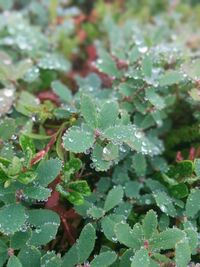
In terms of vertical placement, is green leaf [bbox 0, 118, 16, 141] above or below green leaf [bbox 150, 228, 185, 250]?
above

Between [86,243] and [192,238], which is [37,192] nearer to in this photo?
[86,243]

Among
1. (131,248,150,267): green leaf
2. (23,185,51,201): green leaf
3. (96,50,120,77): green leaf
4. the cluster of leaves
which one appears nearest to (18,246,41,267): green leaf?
the cluster of leaves

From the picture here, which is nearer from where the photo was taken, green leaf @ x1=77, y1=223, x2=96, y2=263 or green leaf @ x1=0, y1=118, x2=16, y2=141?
green leaf @ x1=77, y1=223, x2=96, y2=263

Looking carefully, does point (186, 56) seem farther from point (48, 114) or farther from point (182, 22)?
point (182, 22)

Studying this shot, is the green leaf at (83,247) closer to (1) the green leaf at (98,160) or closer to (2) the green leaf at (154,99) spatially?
(1) the green leaf at (98,160)

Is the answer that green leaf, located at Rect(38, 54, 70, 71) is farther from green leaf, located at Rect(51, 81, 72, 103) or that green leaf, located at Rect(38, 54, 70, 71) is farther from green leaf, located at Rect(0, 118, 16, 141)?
green leaf, located at Rect(0, 118, 16, 141)

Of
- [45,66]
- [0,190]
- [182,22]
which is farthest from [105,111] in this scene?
[182,22]

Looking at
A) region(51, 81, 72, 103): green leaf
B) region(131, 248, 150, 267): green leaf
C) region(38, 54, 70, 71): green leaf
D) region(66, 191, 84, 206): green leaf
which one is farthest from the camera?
region(38, 54, 70, 71): green leaf

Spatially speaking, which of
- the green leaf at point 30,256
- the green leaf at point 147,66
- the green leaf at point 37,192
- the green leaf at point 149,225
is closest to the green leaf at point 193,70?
the green leaf at point 147,66
